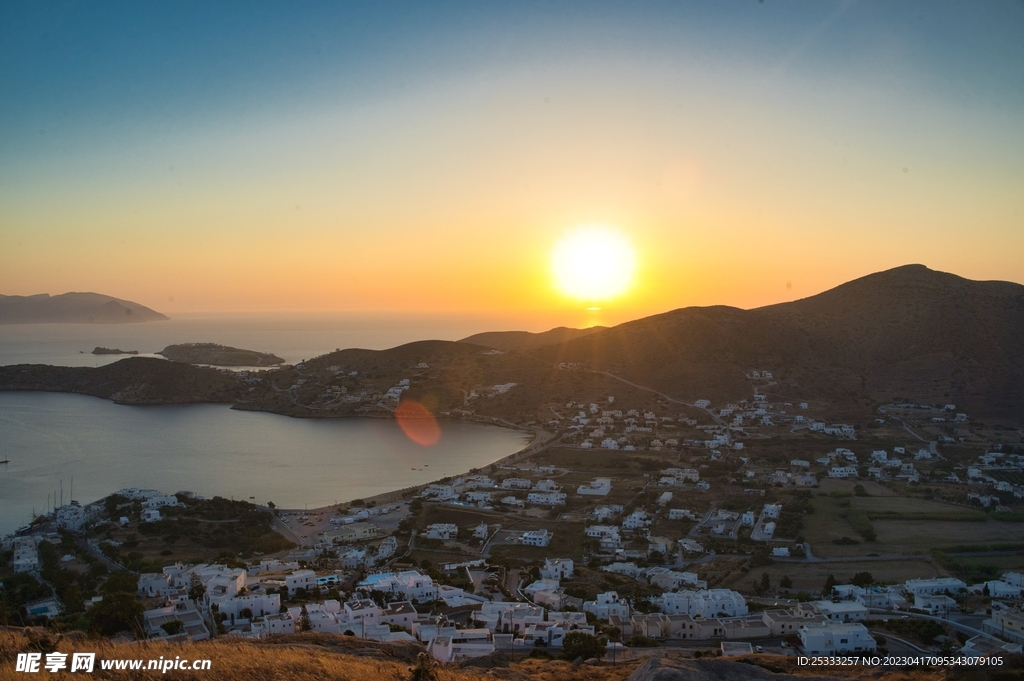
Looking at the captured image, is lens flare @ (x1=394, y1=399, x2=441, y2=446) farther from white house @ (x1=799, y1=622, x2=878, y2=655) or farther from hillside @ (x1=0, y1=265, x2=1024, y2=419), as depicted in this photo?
white house @ (x1=799, y1=622, x2=878, y2=655)

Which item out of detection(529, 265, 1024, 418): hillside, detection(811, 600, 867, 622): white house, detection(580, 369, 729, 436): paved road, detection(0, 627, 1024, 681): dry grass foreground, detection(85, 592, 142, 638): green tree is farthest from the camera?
detection(529, 265, 1024, 418): hillside

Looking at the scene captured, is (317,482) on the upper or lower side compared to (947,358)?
lower

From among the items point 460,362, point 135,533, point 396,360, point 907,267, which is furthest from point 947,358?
point 135,533

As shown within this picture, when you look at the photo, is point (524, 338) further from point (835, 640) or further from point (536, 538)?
point (835, 640)

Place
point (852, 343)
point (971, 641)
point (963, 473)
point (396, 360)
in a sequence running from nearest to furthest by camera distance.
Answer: point (971, 641) → point (963, 473) → point (852, 343) → point (396, 360)

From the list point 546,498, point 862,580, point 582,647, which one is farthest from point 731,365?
point 582,647

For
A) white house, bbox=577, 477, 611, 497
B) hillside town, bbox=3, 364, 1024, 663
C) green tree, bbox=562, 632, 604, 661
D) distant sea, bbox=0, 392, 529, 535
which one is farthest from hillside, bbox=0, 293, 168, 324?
green tree, bbox=562, 632, 604, 661

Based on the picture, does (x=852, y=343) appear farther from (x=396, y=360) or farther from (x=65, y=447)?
(x=65, y=447)

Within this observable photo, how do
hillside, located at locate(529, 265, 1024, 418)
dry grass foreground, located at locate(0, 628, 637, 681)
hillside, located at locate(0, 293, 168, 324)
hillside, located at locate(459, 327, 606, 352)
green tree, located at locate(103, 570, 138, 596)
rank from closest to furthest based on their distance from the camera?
dry grass foreground, located at locate(0, 628, 637, 681) → green tree, located at locate(103, 570, 138, 596) → hillside, located at locate(529, 265, 1024, 418) → hillside, located at locate(459, 327, 606, 352) → hillside, located at locate(0, 293, 168, 324)
